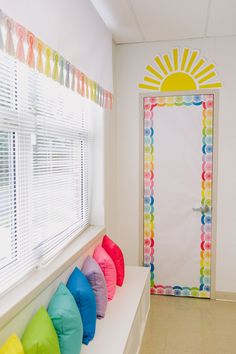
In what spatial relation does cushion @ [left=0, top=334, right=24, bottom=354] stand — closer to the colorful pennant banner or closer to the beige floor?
the colorful pennant banner

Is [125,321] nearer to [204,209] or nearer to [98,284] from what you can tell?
[98,284]

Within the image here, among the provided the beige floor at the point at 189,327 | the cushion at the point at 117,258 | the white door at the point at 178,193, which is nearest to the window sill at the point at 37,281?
the cushion at the point at 117,258

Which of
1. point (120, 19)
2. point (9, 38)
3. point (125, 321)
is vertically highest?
point (120, 19)

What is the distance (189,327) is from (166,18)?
262 centimetres

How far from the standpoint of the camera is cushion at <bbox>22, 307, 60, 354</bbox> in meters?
1.48

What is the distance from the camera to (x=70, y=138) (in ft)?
8.51

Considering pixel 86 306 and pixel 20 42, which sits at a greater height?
pixel 20 42

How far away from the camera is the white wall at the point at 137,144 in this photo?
3.31 metres

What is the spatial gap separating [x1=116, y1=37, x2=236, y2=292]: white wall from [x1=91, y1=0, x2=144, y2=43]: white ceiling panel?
0.68ft

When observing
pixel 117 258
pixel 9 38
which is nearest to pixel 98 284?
pixel 117 258

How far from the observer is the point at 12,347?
140 cm

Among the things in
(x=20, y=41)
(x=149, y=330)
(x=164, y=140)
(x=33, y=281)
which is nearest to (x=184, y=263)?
(x=149, y=330)

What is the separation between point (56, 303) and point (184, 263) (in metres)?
1.98

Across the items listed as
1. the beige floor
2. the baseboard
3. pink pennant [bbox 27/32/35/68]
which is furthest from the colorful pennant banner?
the baseboard
